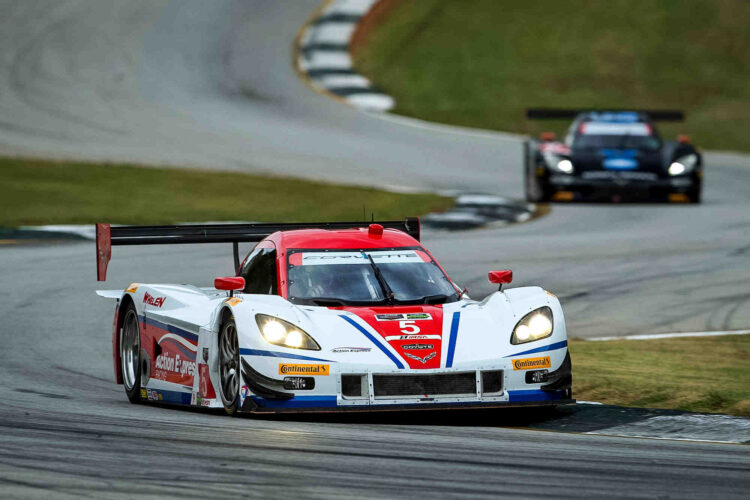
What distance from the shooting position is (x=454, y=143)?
29797 millimetres

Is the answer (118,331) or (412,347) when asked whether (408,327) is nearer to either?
(412,347)

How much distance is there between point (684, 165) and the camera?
22625mm

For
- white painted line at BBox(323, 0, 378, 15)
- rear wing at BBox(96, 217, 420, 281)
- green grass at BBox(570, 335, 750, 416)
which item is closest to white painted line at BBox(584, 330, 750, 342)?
green grass at BBox(570, 335, 750, 416)

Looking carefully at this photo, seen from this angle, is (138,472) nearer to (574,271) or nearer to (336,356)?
(336,356)

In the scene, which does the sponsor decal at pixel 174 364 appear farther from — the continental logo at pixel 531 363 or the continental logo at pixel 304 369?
the continental logo at pixel 531 363

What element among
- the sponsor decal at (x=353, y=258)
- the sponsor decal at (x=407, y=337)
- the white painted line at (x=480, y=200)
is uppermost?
the white painted line at (x=480, y=200)

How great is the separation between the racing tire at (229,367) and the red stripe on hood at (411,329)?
0.69 meters

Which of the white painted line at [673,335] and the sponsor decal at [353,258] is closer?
the sponsor decal at [353,258]

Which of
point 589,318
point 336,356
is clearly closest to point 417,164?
point 589,318

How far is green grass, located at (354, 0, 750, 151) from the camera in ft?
110

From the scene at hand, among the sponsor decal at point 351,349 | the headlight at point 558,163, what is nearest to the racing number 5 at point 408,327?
the sponsor decal at point 351,349

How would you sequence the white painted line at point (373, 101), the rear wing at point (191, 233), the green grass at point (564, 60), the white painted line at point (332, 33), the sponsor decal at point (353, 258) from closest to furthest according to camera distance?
the sponsor decal at point (353, 258)
the rear wing at point (191, 233)
the white painted line at point (373, 101)
the green grass at point (564, 60)
the white painted line at point (332, 33)

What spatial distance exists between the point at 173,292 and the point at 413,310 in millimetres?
1881

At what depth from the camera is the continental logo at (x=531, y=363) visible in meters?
8.27
